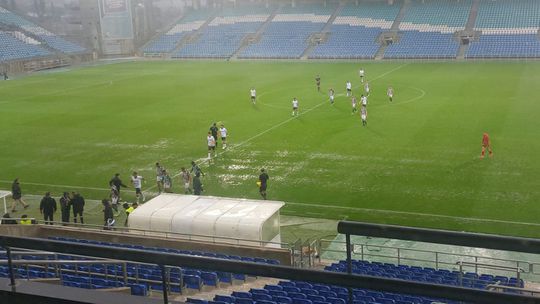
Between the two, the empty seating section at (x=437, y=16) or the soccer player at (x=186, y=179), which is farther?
the empty seating section at (x=437, y=16)

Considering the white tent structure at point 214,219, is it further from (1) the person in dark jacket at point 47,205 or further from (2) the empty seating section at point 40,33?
(2) the empty seating section at point 40,33

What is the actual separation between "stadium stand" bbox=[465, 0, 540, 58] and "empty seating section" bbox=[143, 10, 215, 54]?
34.6m

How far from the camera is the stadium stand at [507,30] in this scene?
55438mm

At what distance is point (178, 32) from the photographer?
7756 centimetres

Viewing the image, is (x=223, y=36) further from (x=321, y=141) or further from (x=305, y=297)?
(x=305, y=297)

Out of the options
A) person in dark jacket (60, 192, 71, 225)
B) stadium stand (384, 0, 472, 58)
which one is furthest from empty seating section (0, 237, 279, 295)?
stadium stand (384, 0, 472, 58)

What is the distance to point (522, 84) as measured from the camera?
1598 inches

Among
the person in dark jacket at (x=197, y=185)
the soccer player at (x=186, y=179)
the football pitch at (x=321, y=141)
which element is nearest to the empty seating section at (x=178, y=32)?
the football pitch at (x=321, y=141)

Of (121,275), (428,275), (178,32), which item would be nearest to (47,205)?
(121,275)

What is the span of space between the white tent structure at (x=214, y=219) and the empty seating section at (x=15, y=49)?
5100 cm

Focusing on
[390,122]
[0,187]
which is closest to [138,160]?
[0,187]

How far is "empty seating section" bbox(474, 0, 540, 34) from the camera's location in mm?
59594

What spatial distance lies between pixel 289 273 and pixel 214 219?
42.9 ft

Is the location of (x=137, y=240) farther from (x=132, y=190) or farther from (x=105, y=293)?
(x=105, y=293)
